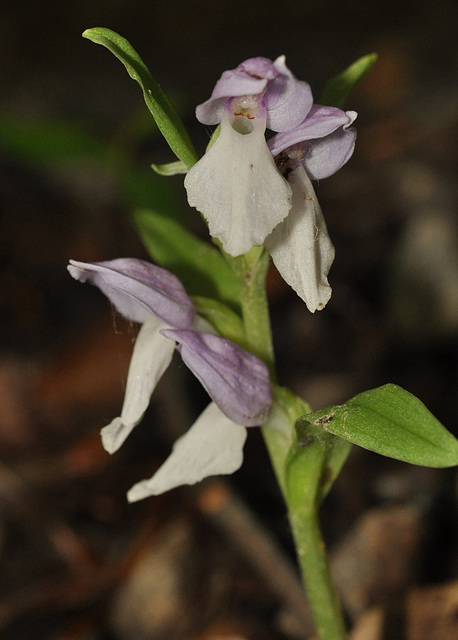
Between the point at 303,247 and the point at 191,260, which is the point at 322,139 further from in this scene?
the point at 191,260

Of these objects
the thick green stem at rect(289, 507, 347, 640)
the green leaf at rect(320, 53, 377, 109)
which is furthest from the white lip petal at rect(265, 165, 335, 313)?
the thick green stem at rect(289, 507, 347, 640)

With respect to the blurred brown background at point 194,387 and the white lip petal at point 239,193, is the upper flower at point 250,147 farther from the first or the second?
the blurred brown background at point 194,387

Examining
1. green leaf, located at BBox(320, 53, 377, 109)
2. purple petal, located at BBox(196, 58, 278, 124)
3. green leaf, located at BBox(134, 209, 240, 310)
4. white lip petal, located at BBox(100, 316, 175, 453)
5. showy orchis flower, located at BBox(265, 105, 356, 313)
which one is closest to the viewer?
purple petal, located at BBox(196, 58, 278, 124)

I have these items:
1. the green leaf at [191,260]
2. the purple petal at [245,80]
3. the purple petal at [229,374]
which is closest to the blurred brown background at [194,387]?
the green leaf at [191,260]

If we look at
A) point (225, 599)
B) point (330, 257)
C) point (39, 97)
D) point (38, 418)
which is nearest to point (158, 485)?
point (330, 257)

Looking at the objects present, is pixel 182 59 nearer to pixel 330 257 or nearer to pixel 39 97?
pixel 39 97

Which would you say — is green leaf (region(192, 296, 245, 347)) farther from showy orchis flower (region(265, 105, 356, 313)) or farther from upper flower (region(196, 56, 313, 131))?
upper flower (region(196, 56, 313, 131))

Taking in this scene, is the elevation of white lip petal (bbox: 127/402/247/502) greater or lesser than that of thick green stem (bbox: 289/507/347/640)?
greater
